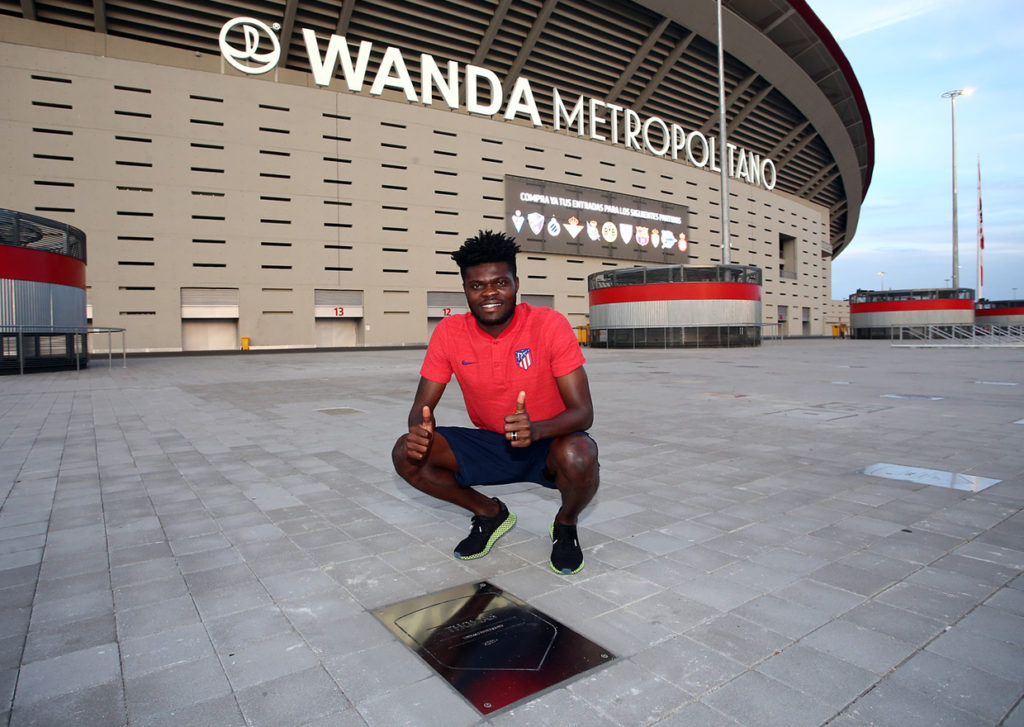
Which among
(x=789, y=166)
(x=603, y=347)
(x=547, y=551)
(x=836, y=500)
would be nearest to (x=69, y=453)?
(x=547, y=551)

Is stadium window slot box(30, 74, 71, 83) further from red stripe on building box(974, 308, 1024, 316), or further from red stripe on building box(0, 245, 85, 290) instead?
red stripe on building box(974, 308, 1024, 316)

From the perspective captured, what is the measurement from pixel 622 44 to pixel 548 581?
38994 mm

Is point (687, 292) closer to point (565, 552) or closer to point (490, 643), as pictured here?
point (565, 552)

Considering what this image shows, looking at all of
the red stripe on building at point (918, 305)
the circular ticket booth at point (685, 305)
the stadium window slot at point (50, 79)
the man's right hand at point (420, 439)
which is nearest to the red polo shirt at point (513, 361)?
the man's right hand at point (420, 439)

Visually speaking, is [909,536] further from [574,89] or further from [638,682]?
[574,89]

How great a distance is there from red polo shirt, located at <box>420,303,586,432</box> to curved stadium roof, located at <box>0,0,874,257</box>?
3038cm

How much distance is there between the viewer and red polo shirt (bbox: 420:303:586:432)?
267cm

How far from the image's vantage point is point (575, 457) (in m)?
2.58

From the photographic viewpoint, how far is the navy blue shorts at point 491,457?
280 cm

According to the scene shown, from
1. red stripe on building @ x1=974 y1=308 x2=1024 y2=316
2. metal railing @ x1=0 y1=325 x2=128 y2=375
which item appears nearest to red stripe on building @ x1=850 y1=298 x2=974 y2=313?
red stripe on building @ x1=974 y1=308 x2=1024 y2=316

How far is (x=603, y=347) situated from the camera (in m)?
30.1

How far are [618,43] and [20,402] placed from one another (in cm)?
3574

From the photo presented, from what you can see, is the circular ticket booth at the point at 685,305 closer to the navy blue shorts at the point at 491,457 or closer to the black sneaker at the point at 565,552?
the navy blue shorts at the point at 491,457

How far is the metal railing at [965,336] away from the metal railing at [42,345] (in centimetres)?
3358
